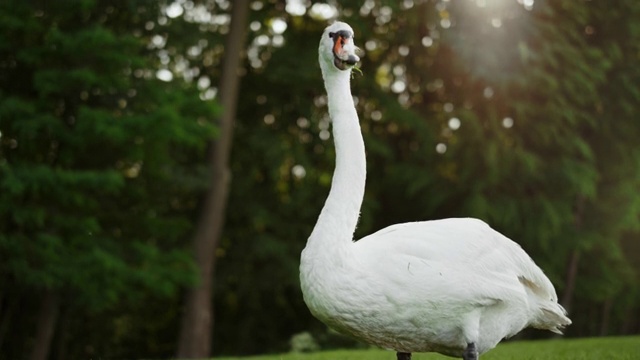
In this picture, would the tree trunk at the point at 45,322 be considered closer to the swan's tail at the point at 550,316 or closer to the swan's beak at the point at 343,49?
the swan's tail at the point at 550,316

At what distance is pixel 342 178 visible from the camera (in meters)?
5.38

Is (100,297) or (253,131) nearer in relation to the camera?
(100,297)

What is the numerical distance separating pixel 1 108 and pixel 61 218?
2.01 m

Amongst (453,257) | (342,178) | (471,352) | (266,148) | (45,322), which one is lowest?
(471,352)

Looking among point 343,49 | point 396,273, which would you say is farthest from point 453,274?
point 343,49

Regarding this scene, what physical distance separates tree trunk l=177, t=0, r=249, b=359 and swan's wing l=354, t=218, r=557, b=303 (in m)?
12.0

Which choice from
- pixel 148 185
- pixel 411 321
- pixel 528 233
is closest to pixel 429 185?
pixel 528 233

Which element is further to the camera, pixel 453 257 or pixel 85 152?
pixel 85 152

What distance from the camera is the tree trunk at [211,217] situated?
56.9ft

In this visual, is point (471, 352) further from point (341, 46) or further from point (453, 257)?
point (341, 46)

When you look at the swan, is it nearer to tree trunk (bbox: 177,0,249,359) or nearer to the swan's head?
the swan's head

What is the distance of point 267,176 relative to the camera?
20969 mm

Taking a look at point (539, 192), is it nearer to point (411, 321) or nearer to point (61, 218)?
point (61, 218)

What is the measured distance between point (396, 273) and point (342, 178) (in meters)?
0.67
